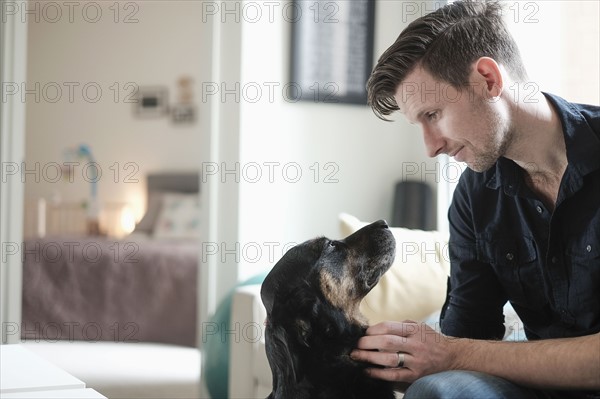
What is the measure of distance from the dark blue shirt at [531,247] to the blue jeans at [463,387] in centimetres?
25

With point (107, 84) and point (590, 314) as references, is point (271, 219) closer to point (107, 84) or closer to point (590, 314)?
point (590, 314)

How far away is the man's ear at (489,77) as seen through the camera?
1.54 meters

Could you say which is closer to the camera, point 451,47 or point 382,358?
point 382,358

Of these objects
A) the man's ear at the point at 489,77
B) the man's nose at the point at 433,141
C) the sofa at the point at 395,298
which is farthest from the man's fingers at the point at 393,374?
the sofa at the point at 395,298

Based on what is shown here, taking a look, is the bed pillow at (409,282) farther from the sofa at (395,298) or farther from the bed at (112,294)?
the bed at (112,294)

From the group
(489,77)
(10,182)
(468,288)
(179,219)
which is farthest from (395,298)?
(179,219)

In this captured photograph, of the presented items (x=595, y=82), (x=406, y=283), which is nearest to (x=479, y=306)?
(x=406, y=283)

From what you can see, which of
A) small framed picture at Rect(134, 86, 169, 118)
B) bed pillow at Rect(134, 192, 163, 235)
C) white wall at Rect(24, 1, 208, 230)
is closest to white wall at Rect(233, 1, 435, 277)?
bed pillow at Rect(134, 192, 163, 235)

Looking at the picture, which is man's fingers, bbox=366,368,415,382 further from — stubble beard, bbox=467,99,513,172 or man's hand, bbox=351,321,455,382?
stubble beard, bbox=467,99,513,172

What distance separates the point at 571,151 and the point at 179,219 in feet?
16.4

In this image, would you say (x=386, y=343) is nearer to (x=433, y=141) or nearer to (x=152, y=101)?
(x=433, y=141)

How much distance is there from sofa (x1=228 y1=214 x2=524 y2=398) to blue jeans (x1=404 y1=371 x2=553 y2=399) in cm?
81

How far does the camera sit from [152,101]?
287 inches

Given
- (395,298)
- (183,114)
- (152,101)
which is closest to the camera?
(395,298)
